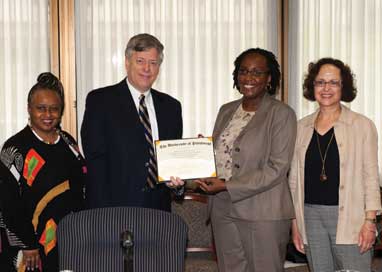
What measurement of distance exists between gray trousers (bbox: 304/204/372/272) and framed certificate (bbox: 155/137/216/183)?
1.89ft

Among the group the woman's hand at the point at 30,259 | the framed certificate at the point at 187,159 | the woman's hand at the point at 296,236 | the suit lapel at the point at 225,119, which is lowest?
the woman's hand at the point at 30,259

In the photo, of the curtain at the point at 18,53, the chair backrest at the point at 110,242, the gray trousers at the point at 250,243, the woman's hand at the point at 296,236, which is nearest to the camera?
the chair backrest at the point at 110,242

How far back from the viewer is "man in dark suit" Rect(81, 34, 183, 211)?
132 inches

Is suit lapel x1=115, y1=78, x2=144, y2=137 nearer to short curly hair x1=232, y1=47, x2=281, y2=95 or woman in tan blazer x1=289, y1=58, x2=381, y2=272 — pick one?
short curly hair x1=232, y1=47, x2=281, y2=95

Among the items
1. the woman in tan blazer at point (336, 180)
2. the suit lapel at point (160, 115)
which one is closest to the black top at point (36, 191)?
the suit lapel at point (160, 115)

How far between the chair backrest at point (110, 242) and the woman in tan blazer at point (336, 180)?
1.01 m

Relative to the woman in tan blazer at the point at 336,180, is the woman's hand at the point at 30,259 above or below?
below

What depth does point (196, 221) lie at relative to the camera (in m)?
5.31

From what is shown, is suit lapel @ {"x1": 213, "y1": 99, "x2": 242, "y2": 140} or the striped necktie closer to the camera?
the striped necktie

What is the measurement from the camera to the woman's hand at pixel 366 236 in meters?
3.26

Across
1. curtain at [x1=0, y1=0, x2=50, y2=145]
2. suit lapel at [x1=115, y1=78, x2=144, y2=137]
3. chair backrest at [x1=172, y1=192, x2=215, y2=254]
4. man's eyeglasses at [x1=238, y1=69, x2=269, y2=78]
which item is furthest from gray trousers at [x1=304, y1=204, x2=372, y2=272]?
curtain at [x1=0, y1=0, x2=50, y2=145]

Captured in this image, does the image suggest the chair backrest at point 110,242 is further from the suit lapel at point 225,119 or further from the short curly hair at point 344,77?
the short curly hair at point 344,77

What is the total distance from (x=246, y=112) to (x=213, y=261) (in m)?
1.83

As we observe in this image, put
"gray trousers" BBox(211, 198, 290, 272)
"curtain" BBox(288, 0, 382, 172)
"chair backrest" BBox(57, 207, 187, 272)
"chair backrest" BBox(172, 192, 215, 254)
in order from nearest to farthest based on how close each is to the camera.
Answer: "chair backrest" BBox(57, 207, 187, 272), "gray trousers" BBox(211, 198, 290, 272), "chair backrest" BBox(172, 192, 215, 254), "curtain" BBox(288, 0, 382, 172)
